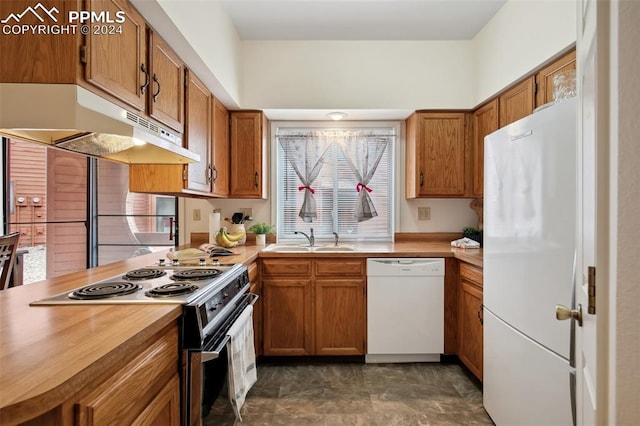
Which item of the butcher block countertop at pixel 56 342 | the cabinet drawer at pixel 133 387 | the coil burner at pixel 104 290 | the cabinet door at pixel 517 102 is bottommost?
the cabinet drawer at pixel 133 387

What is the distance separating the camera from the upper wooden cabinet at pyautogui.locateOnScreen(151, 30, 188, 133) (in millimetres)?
1669

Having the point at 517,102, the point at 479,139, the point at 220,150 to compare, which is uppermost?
the point at 517,102

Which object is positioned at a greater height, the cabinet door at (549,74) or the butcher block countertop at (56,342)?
the cabinet door at (549,74)

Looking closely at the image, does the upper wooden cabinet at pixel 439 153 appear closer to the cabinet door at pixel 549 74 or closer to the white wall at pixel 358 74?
the white wall at pixel 358 74

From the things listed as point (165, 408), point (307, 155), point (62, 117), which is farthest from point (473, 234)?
point (62, 117)

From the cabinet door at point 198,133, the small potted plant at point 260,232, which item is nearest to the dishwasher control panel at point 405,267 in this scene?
the small potted plant at point 260,232

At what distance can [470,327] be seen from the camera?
2369 millimetres

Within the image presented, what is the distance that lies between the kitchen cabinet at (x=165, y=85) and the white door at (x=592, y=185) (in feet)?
5.56

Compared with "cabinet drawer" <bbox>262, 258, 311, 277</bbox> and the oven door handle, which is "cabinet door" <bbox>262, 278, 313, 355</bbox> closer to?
"cabinet drawer" <bbox>262, 258, 311, 277</bbox>

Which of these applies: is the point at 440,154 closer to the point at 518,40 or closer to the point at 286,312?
the point at 518,40

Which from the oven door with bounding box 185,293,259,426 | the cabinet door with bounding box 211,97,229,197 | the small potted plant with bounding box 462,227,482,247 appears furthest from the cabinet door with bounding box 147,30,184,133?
the small potted plant with bounding box 462,227,482,247

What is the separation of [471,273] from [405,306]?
57 cm

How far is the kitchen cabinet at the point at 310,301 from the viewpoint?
264cm
